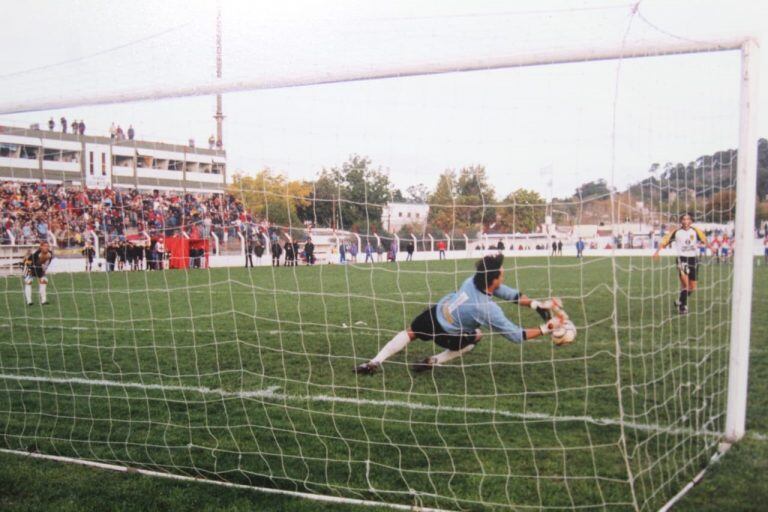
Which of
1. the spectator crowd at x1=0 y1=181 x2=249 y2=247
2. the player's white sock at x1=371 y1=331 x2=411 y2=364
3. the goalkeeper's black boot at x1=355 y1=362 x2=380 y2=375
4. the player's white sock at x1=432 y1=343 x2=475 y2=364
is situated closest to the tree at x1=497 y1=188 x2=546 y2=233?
the spectator crowd at x1=0 y1=181 x2=249 y2=247

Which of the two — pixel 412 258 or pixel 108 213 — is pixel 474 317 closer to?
pixel 412 258

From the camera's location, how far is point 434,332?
6.21m

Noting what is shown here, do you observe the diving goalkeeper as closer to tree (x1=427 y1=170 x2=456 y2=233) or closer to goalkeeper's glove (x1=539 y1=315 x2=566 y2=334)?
goalkeeper's glove (x1=539 y1=315 x2=566 y2=334)

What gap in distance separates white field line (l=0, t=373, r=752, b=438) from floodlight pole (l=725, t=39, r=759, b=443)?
701 millimetres

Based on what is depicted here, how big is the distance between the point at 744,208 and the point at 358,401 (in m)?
3.40

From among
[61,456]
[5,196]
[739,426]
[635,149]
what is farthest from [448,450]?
[5,196]

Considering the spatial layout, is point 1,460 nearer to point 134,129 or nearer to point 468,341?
point 134,129

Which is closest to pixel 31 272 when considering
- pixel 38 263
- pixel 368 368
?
pixel 38 263

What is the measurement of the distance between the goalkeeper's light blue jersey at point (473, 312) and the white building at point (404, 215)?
1256 mm

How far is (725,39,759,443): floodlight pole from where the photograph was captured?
4.16 m

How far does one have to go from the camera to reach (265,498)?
12.4ft

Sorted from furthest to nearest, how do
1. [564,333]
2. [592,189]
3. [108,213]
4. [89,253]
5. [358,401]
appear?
1. [89,253]
2. [358,401]
3. [108,213]
4. [564,333]
5. [592,189]

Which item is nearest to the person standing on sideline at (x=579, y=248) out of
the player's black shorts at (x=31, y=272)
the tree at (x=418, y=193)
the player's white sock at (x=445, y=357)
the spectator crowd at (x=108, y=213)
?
the tree at (x=418, y=193)

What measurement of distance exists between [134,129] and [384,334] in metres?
5.20
